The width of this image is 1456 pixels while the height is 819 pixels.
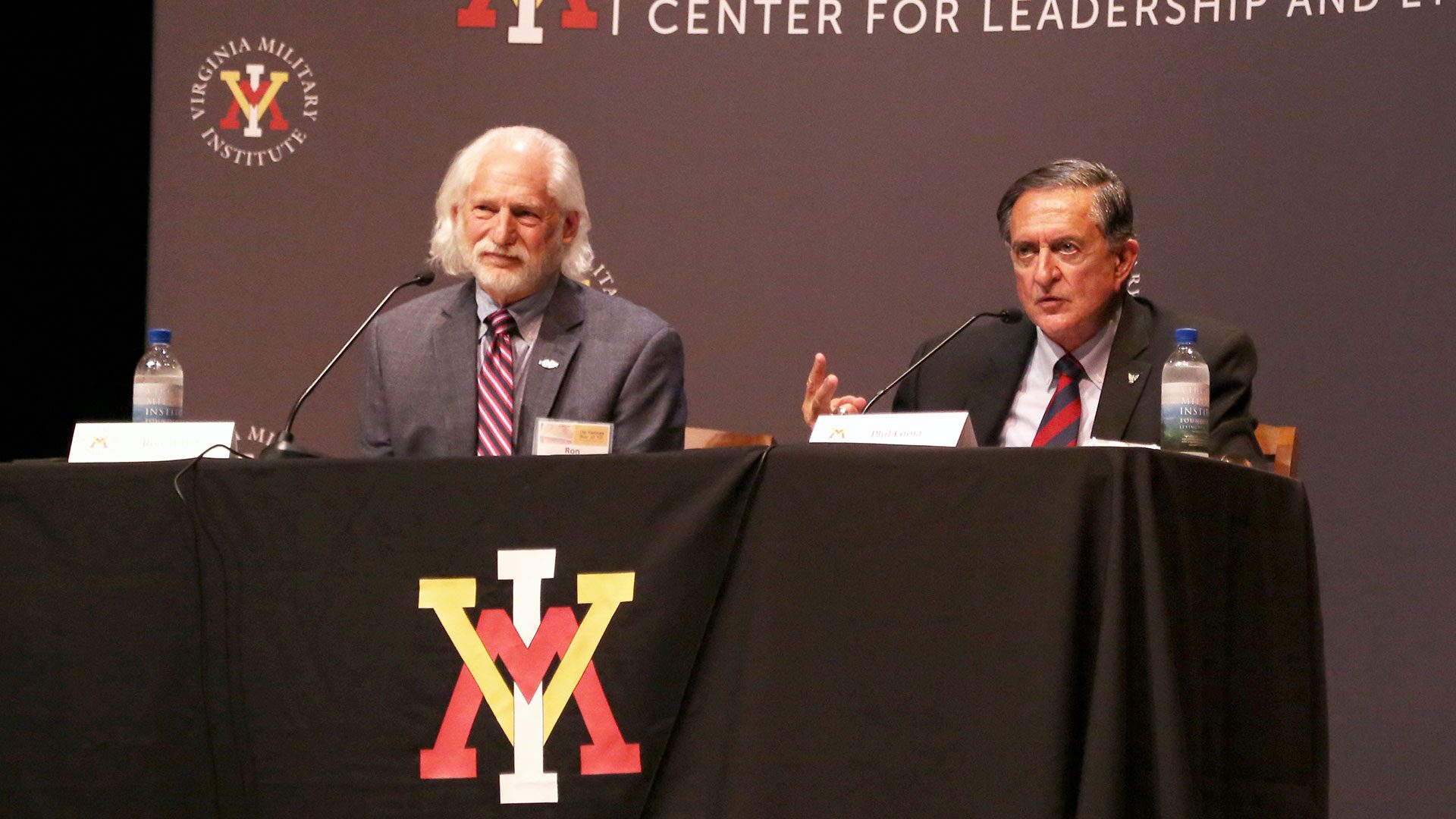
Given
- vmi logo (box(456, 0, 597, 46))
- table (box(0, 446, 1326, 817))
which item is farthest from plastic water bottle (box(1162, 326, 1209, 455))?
vmi logo (box(456, 0, 597, 46))

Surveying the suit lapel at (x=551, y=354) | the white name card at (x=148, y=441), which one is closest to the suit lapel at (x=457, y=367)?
the suit lapel at (x=551, y=354)

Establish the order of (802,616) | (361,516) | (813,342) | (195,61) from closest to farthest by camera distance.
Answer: (802,616)
(361,516)
(813,342)
(195,61)

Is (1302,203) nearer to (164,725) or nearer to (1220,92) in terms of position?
(1220,92)

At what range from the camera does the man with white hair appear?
3.25 m

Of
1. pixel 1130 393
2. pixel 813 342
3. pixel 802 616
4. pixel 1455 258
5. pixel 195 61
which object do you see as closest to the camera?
pixel 802 616

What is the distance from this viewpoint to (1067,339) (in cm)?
324

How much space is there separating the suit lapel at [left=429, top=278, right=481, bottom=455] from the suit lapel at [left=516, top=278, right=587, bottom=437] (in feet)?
0.38

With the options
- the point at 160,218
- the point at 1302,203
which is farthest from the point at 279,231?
the point at 1302,203

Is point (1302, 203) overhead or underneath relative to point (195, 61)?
underneath

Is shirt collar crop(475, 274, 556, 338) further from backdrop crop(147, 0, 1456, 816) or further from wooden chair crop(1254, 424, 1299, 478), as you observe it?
wooden chair crop(1254, 424, 1299, 478)

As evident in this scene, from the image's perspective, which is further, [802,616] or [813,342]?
[813,342]

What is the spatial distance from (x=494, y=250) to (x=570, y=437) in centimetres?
95

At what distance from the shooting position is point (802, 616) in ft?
6.49

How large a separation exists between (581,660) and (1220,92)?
2693mm
